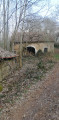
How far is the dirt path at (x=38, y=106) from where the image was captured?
4.11 meters

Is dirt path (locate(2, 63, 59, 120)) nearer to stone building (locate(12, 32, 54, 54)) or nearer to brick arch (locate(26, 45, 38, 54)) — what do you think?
stone building (locate(12, 32, 54, 54))

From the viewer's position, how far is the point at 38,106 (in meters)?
4.71

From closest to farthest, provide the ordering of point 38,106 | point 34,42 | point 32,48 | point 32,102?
1. point 38,106
2. point 32,102
3. point 34,42
4. point 32,48

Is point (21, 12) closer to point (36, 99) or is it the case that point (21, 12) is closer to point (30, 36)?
point (30, 36)

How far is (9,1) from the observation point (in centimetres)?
1386

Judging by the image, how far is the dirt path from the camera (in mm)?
4109

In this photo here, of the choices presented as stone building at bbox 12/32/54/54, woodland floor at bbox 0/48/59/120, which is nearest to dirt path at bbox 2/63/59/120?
woodland floor at bbox 0/48/59/120

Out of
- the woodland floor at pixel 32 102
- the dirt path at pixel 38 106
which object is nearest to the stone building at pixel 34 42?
the woodland floor at pixel 32 102

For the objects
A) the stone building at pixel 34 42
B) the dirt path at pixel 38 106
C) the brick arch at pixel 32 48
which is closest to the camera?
the dirt path at pixel 38 106

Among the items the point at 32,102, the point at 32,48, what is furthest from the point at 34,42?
the point at 32,102

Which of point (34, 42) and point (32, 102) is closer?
point (32, 102)

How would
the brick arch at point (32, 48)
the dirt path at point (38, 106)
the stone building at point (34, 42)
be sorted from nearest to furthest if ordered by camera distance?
the dirt path at point (38, 106)
the stone building at point (34, 42)
the brick arch at point (32, 48)

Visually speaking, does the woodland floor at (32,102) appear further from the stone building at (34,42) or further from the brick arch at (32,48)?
the brick arch at (32,48)

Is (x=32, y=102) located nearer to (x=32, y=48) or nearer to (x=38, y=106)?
(x=38, y=106)
